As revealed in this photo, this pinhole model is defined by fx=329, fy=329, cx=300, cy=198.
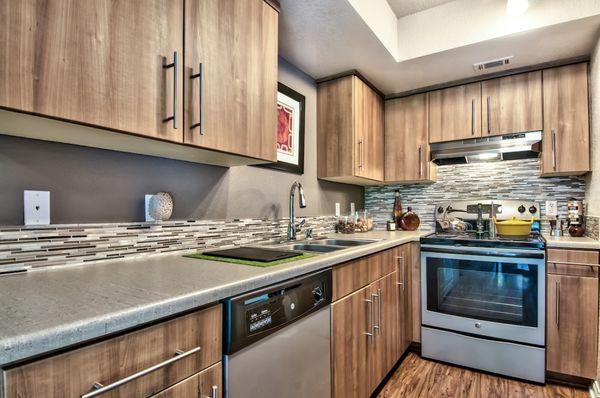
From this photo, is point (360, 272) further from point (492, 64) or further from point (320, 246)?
point (492, 64)

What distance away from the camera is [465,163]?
9.53ft

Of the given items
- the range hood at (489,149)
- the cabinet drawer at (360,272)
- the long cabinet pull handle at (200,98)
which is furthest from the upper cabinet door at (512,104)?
the long cabinet pull handle at (200,98)

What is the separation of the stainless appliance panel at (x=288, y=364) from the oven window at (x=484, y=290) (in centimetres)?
133

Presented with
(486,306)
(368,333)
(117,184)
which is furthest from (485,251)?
(117,184)

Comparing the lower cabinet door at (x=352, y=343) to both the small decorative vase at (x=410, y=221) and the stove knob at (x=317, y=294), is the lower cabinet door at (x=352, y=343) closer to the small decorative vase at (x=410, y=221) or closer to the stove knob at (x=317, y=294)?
the stove knob at (x=317, y=294)

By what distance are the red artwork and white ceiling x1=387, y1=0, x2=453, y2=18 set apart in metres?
1.01

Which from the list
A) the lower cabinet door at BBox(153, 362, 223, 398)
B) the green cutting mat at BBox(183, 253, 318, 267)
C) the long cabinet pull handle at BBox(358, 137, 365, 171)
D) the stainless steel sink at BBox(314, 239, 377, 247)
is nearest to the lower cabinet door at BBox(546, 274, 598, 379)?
the stainless steel sink at BBox(314, 239, 377, 247)

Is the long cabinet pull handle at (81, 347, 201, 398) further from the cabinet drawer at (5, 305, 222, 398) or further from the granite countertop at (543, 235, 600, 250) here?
the granite countertop at (543, 235, 600, 250)

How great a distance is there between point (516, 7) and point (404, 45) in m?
0.67

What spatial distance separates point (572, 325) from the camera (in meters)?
2.01

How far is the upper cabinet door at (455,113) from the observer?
266 centimetres

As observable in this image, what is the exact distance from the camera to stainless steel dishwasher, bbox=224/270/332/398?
924 millimetres

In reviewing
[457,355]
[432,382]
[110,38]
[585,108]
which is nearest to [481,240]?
[457,355]

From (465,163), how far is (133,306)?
291 centimetres
